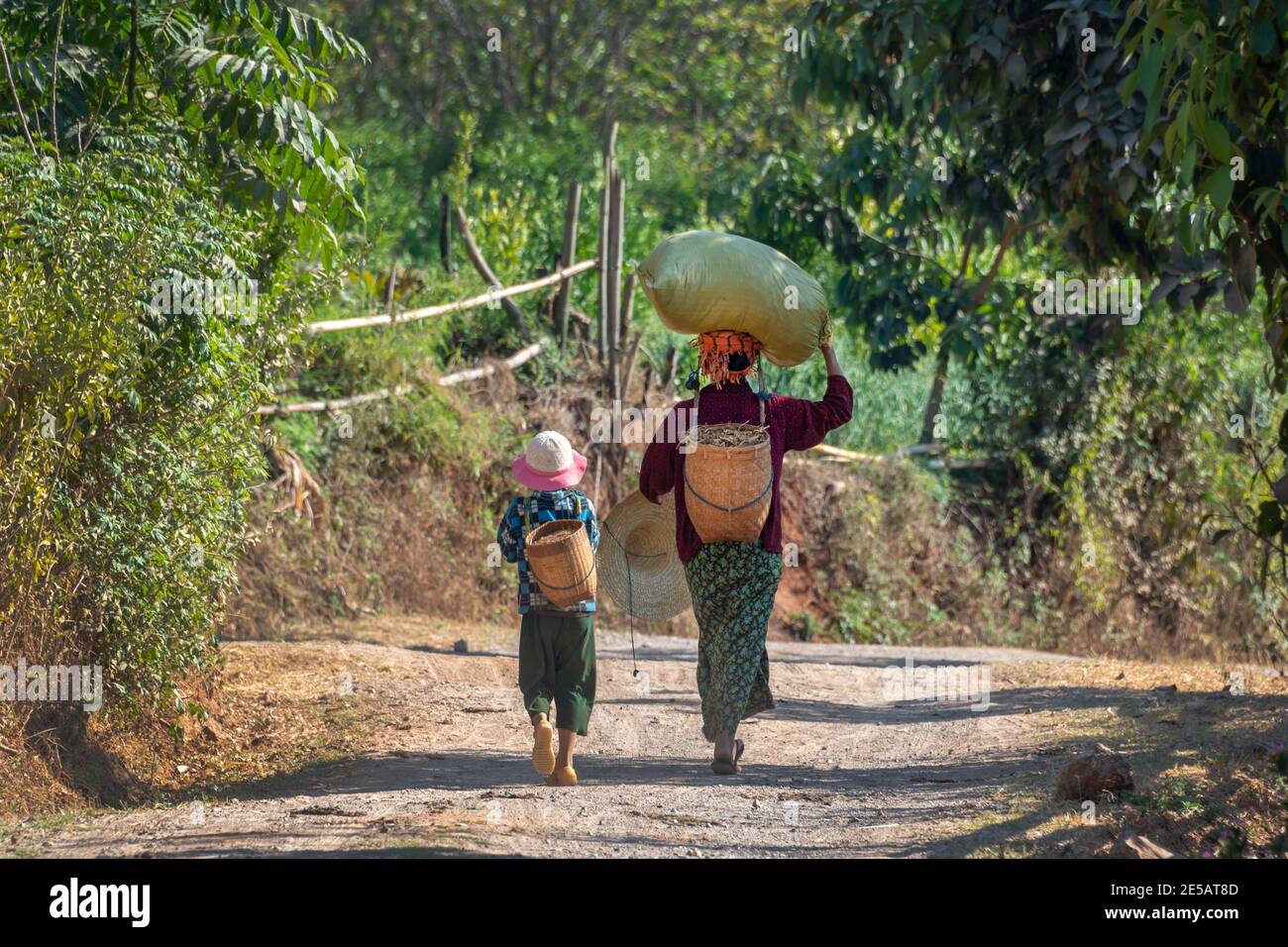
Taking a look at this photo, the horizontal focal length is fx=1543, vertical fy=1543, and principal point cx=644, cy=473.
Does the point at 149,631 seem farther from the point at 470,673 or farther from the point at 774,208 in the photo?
the point at 774,208

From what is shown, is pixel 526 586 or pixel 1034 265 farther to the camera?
pixel 1034 265

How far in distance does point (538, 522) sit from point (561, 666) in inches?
25.1

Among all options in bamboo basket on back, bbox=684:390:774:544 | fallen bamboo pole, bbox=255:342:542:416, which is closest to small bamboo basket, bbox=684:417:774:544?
bamboo basket on back, bbox=684:390:774:544

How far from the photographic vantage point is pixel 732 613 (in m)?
6.79

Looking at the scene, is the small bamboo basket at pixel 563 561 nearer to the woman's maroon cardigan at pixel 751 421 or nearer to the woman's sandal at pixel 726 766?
the woman's maroon cardigan at pixel 751 421

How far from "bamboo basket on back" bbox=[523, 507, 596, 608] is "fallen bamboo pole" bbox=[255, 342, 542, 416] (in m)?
3.27

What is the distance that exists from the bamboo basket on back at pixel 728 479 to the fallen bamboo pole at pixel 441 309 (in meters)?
3.69

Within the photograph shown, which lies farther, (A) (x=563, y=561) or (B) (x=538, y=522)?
(B) (x=538, y=522)

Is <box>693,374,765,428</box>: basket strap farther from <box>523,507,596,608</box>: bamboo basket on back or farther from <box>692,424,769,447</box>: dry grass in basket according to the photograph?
<box>523,507,596,608</box>: bamboo basket on back

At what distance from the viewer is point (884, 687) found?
10.0 meters

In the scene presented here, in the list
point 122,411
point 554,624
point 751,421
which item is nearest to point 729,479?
point 751,421

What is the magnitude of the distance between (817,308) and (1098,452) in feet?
28.7

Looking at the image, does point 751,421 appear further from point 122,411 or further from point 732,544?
point 122,411

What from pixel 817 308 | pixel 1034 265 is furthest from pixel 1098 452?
pixel 817 308
